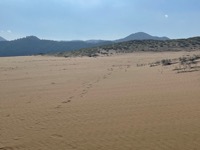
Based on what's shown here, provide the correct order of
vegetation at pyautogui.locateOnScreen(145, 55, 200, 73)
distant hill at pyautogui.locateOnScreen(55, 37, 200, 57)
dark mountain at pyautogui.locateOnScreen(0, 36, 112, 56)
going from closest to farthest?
vegetation at pyautogui.locateOnScreen(145, 55, 200, 73), distant hill at pyautogui.locateOnScreen(55, 37, 200, 57), dark mountain at pyautogui.locateOnScreen(0, 36, 112, 56)

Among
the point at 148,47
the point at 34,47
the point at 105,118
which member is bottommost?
the point at 34,47

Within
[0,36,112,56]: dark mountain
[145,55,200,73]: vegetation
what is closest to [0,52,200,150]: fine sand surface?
[145,55,200,73]: vegetation

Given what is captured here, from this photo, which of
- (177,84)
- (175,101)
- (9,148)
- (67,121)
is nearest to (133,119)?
(67,121)

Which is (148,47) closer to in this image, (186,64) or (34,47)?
(186,64)

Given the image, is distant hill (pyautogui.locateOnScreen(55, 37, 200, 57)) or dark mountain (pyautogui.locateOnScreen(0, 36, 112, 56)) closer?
distant hill (pyautogui.locateOnScreen(55, 37, 200, 57))

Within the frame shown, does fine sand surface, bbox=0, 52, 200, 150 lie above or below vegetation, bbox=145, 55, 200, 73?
below

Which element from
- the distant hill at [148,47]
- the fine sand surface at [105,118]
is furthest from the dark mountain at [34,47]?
the fine sand surface at [105,118]

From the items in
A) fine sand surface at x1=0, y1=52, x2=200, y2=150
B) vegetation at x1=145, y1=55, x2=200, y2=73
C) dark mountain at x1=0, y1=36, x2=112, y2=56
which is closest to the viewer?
fine sand surface at x1=0, y1=52, x2=200, y2=150

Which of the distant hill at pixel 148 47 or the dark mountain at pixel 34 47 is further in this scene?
the dark mountain at pixel 34 47

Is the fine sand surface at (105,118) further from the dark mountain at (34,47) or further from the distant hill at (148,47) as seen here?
→ the dark mountain at (34,47)

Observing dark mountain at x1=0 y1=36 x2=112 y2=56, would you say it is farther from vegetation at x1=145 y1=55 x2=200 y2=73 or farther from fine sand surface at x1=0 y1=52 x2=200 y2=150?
fine sand surface at x1=0 y1=52 x2=200 y2=150

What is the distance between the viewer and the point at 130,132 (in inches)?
331

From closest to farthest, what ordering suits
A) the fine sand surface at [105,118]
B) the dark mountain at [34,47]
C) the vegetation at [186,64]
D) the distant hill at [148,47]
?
1. the fine sand surface at [105,118]
2. the vegetation at [186,64]
3. the distant hill at [148,47]
4. the dark mountain at [34,47]

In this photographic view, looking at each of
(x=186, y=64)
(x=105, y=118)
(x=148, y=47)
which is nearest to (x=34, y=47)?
(x=148, y=47)
